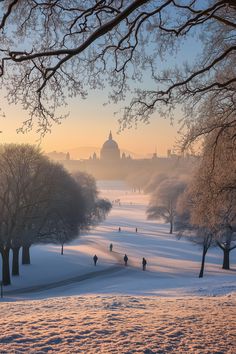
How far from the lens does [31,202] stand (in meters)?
31.8

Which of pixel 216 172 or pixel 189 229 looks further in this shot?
pixel 189 229

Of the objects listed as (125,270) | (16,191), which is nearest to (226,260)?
(125,270)

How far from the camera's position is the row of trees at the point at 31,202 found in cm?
3025

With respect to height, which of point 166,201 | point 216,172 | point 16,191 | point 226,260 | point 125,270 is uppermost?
point 216,172

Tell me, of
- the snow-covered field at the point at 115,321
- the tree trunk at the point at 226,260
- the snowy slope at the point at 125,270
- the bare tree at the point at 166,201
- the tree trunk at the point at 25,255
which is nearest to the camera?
the snow-covered field at the point at 115,321

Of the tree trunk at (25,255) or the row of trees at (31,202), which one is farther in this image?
the tree trunk at (25,255)

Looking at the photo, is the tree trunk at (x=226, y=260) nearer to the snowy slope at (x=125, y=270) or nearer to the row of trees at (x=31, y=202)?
the snowy slope at (x=125, y=270)

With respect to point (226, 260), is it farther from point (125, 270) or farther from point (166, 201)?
point (166, 201)

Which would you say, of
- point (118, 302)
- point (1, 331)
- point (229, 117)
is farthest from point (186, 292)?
point (1, 331)

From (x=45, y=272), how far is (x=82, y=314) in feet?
74.8

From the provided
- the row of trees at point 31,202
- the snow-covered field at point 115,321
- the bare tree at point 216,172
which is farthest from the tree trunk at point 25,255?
the bare tree at point 216,172

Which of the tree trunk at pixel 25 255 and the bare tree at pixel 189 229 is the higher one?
the bare tree at pixel 189 229

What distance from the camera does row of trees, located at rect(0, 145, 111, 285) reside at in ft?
99.2

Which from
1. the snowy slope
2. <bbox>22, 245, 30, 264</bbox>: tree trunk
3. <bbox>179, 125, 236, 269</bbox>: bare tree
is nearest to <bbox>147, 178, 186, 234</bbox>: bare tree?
the snowy slope
